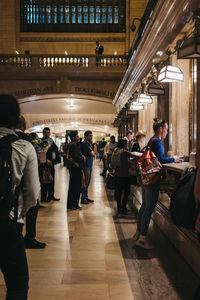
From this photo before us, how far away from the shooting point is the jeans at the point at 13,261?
176 cm

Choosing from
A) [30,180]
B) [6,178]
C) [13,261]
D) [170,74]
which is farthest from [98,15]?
[13,261]

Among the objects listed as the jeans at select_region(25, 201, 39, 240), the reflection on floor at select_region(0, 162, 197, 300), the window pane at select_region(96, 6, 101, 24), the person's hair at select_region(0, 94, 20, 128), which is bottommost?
the reflection on floor at select_region(0, 162, 197, 300)

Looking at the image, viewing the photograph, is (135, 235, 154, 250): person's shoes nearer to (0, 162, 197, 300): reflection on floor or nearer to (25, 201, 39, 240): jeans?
(0, 162, 197, 300): reflection on floor

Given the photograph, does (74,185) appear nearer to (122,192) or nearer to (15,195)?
(122,192)

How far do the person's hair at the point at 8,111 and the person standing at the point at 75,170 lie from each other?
4345mm

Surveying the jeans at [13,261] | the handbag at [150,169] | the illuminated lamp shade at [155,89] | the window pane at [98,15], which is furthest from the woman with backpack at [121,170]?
the window pane at [98,15]

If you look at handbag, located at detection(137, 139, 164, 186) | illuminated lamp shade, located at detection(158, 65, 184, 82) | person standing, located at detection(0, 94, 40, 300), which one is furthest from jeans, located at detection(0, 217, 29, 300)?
Result: illuminated lamp shade, located at detection(158, 65, 184, 82)

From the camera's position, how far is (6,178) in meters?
1.70

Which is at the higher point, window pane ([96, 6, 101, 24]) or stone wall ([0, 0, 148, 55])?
window pane ([96, 6, 101, 24])

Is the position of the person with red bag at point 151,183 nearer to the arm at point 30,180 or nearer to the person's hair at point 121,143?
the person's hair at point 121,143

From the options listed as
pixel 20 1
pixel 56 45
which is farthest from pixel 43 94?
pixel 20 1

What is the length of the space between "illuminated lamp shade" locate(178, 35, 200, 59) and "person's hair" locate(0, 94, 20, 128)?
7.39 ft

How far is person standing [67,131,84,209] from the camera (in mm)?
6250

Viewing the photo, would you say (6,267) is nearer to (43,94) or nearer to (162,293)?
(162,293)
